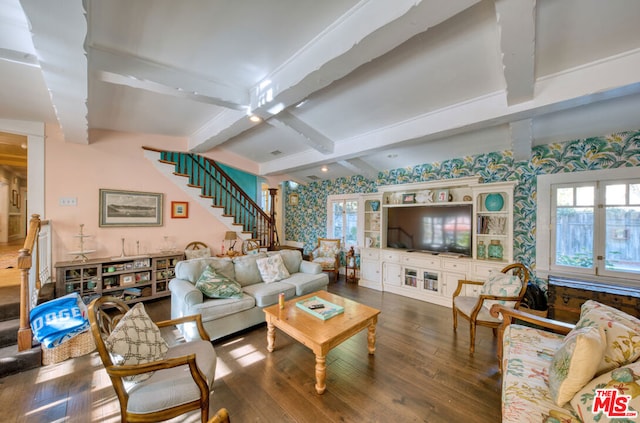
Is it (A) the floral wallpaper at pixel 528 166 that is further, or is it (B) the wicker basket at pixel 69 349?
(A) the floral wallpaper at pixel 528 166

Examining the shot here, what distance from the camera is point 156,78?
7.54 feet

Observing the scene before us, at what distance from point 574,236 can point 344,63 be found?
151 inches

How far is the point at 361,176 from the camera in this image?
5.64 meters

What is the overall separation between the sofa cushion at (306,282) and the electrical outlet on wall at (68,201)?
3.64 meters

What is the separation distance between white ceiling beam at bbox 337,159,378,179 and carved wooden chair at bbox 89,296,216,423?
3.76m

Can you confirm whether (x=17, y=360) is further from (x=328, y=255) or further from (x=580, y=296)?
(x=580, y=296)

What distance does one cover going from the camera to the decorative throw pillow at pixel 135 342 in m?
1.43

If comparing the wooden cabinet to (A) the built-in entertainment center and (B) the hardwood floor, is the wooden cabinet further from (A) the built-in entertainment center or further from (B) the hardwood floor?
(A) the built-in entertainment center

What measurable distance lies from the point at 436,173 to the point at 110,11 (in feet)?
15.2

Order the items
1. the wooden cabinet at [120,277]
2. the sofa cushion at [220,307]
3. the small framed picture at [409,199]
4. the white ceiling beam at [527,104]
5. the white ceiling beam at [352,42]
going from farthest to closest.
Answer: the small framed picture at [409,199] < the wooden cabinet at [120,277] < the sofa cushion at [220,307] < the white ceiling beam at [527,104] < the white ceiling beam at [352,42]

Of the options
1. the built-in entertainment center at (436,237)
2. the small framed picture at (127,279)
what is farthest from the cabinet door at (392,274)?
the small framed picture at (127,279)

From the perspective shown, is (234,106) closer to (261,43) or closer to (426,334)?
(261,43)

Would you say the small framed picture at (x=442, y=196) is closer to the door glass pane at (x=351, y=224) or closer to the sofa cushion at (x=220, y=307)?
the door glass pane at (x=351, y=224)

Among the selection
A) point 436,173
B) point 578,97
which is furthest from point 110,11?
point 436,173
